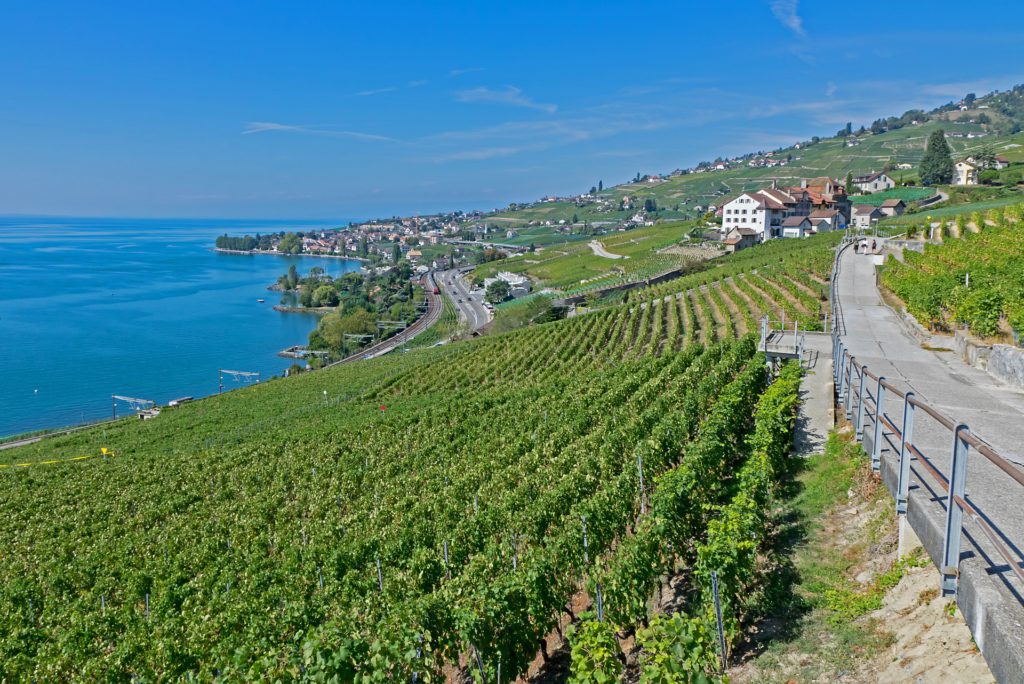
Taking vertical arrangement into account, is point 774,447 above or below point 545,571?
above

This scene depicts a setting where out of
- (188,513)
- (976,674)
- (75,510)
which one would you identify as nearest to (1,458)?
(75,510)

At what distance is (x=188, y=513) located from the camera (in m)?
23.2

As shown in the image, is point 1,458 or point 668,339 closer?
point 668,339

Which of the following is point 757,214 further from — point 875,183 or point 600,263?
point 875,183

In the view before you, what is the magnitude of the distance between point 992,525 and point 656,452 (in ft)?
31.7

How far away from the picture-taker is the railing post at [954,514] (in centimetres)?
549

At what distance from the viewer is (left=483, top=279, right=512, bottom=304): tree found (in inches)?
4459

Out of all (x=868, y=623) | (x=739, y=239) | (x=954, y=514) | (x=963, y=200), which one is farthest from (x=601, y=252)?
(x=954, y=514)

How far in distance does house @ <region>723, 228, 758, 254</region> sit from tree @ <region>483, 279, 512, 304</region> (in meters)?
38.7

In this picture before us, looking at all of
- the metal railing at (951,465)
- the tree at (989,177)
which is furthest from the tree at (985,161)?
the metal railing at (951,465)

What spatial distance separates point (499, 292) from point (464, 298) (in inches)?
800

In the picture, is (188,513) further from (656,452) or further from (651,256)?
(651,256)

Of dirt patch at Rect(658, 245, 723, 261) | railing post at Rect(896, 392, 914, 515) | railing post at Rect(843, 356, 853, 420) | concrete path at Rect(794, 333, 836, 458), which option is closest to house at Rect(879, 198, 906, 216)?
dirt patch at Rect(658, 245, 723, 261)

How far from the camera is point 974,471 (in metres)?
7.79
